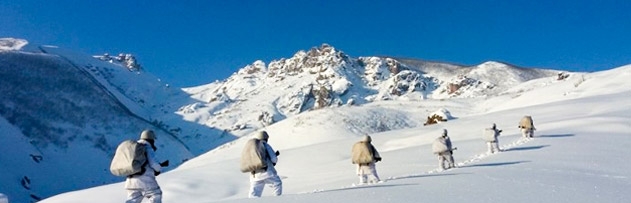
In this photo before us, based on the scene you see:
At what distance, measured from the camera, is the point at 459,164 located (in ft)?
71.2

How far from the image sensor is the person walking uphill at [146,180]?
10453 millimetres

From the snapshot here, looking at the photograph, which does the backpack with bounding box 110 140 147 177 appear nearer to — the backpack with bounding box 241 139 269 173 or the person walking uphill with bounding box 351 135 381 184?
the backpack with bounding box 241 139 269 173

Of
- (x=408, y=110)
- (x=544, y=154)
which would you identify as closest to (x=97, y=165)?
(x=408, y=110)

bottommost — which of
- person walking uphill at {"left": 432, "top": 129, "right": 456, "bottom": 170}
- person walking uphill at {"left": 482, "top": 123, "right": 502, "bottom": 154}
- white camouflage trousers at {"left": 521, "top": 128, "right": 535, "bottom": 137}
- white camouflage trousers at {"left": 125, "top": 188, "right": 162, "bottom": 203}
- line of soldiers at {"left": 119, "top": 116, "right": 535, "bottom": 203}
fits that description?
white camouflage trousers at {"left": 125, "top": 188, "right": 162, "bottom": 203}

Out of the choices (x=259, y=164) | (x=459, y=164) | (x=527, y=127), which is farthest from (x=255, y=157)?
(x=527, y=127)

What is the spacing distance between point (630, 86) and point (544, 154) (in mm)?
52333

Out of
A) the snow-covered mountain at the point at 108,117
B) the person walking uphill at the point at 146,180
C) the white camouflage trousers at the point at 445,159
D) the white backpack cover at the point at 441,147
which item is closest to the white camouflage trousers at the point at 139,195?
the person walking uphill at the point at 146,180

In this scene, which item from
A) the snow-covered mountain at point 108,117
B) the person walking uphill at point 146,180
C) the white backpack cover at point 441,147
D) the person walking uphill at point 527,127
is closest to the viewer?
the person walking uphill at point 146,180

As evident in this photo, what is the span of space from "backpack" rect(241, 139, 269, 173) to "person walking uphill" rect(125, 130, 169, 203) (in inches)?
79.2

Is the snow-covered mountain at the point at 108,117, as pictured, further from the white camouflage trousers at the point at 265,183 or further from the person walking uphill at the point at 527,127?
the white camouflage trousers at the point at 265,183

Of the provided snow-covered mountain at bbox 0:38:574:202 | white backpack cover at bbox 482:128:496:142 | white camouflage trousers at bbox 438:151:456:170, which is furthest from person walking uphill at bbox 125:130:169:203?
snow-covered mountain at bbox 0:38:574:202

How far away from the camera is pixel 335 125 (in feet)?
234

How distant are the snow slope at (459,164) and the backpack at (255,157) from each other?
1.27 meters

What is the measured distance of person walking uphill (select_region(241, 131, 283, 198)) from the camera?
1219cm
